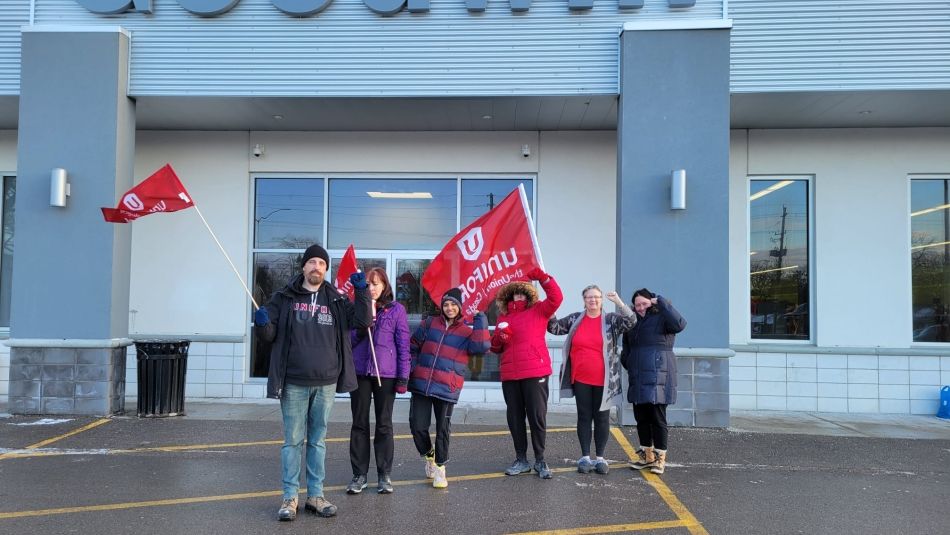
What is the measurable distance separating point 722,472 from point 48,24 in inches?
393

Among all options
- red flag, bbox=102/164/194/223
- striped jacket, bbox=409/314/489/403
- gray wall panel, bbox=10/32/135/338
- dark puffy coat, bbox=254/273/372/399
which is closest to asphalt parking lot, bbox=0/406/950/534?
striped jacket, bbox=409/314/489/403

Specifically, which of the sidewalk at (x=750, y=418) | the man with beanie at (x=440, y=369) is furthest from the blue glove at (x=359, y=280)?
the sidewalk at (x=750, y=418)

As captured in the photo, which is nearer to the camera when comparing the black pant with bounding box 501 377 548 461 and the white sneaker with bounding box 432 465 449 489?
the white sneaker with bounding box 432 465 449 489

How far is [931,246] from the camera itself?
34.6 feet

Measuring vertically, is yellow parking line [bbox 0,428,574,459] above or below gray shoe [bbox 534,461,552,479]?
below

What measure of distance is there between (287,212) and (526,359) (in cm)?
627

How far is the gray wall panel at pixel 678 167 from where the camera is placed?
8625 mm

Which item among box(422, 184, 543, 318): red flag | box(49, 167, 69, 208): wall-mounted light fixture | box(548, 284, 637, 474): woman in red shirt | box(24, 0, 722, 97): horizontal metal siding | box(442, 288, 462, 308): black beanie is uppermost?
box(24, 0, 722, 97): horizontal metal siding

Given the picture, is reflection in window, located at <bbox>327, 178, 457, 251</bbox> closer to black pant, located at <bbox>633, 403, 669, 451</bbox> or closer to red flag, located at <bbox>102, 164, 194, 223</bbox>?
red flag, located at <bbox>102, 164, 194, 223</bbox>

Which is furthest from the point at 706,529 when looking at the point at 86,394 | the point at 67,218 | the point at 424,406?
the point at 67,218

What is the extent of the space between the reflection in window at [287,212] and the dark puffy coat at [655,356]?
620 centimetres

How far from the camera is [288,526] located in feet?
15.9

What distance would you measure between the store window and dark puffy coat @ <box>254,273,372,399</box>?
561 centimetres

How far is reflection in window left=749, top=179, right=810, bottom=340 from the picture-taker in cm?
1053
